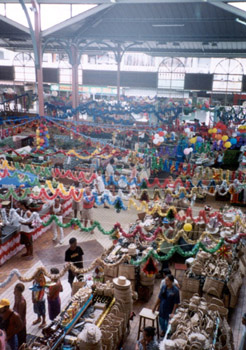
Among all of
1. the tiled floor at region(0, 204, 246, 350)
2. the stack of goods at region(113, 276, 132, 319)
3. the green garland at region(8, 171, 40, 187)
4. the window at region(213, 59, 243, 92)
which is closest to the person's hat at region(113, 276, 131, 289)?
the stack of goods at region(113, 276, 132, 319)

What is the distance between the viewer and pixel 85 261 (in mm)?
7934

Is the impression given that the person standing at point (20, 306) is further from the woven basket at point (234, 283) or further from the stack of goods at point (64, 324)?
the woven basket at point (234, 283)

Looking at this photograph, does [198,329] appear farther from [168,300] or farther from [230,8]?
[230,8]

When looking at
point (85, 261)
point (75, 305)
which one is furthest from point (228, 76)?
point (75, 305)

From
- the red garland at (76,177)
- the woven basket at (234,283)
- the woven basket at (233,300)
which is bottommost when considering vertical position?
the woven basket at (233,300)

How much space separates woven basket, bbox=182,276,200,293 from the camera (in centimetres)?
614

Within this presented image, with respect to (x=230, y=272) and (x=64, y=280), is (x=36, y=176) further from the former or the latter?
(x=230, y=272)

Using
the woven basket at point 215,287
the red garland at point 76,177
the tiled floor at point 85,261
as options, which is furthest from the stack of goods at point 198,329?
the red garland at point 76,177

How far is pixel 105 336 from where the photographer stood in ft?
15.3

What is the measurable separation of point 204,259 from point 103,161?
8.08 metres

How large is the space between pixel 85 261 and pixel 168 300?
3.09 meters

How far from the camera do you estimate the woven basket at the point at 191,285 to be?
6145 mm

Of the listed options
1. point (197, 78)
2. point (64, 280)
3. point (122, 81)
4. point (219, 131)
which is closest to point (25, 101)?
point (122, 81)

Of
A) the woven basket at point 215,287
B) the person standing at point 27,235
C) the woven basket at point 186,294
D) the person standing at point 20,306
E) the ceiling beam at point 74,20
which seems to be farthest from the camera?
A: the ceiling beam at point 74,20
